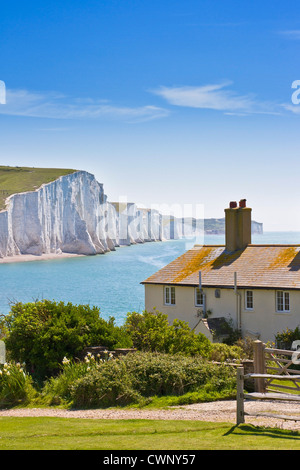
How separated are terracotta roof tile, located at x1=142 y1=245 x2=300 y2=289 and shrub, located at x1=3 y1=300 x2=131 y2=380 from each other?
36.7ft

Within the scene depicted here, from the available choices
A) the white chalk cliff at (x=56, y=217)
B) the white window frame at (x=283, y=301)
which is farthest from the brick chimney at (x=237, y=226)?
the white chalk cliff at (x=56, y=217)

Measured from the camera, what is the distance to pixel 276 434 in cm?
1162

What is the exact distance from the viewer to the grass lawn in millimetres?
10672

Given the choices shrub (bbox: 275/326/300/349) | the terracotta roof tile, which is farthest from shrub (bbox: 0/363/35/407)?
the terracotta roof tile

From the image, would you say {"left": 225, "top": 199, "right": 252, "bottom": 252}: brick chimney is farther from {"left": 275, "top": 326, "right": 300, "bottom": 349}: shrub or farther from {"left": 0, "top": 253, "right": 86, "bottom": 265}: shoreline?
{"left": 0, "top": 253, "right": 86, "bottom": 265}: shoreline

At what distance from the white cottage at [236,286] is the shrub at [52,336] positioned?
9.41 m

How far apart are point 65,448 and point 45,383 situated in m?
9.16

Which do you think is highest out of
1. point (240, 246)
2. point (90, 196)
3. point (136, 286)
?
point (90, 196)

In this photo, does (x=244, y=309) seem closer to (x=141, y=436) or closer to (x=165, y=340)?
(x=165, y=340)

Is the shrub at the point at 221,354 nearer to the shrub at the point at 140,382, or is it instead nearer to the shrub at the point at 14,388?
the shrub at the point at 140,382
